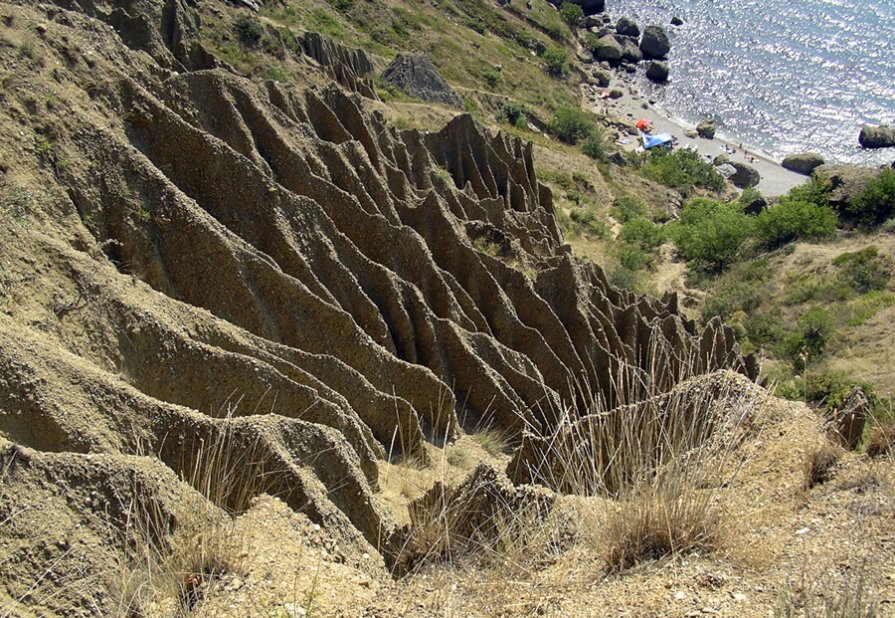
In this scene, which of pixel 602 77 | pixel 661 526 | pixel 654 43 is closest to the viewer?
pixel 661 526

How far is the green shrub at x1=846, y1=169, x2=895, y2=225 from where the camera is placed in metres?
44.3

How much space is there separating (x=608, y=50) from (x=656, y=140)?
2419cm

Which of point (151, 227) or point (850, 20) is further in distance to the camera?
point (850, 20)

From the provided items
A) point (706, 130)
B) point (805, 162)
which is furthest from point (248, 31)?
point (805, 162)

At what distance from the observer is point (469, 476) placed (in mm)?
8930

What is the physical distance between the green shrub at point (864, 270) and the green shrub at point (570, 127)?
89.0 ft

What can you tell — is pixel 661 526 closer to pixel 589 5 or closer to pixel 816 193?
pixel 816 193

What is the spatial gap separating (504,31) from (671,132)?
24.4 metres

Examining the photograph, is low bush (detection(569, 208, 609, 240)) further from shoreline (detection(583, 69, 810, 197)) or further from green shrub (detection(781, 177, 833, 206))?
shoreline (detection(583, 69, 810, 197))

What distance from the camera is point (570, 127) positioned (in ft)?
201

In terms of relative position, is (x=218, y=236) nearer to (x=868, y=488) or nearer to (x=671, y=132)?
(x=868, y=488)

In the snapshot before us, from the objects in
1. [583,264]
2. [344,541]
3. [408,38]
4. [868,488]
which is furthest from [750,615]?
[408,38]

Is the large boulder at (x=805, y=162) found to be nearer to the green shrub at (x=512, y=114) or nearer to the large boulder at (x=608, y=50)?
the green shrub at (x=512, y=114)

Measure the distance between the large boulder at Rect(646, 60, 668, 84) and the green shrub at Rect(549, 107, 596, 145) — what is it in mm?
24864
